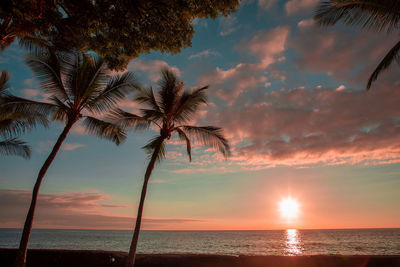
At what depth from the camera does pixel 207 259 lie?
9.58 metres

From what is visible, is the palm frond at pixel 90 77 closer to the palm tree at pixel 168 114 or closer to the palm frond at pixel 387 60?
the palm tree at pixel 168 114

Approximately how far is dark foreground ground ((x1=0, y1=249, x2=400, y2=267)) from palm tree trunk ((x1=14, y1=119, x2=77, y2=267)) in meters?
3.05

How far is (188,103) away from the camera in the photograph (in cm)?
974

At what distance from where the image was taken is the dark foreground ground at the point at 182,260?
9.22m

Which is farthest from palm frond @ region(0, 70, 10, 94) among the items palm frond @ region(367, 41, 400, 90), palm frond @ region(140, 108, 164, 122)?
palm frond @ region(367, 41, 400, 90)

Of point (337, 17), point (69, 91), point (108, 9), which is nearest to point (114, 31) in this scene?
point (108, 9)

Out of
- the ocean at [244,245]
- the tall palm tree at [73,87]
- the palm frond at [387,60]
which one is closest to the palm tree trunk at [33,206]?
the tall palm tree at [73,87]

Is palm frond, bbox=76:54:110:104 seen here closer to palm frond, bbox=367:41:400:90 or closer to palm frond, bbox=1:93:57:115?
palm frond, bbox=1:93:57:115

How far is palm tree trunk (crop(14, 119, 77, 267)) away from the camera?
6617 mm

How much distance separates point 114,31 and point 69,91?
3688 mm

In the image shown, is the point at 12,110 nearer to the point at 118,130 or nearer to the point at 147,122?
the point at 118,130

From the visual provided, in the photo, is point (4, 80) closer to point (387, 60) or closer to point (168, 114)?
point (168, 114)

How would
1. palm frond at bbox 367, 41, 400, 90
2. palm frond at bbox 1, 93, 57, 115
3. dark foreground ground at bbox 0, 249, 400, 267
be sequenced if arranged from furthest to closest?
dark foreground ground at bbox 0, 249, 400, 267 → palm frond at bbox 1, 93, 57, 115 → palm frond at bbox 367, 41, 400, 90

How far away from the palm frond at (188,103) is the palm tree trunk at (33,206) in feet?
13.1
